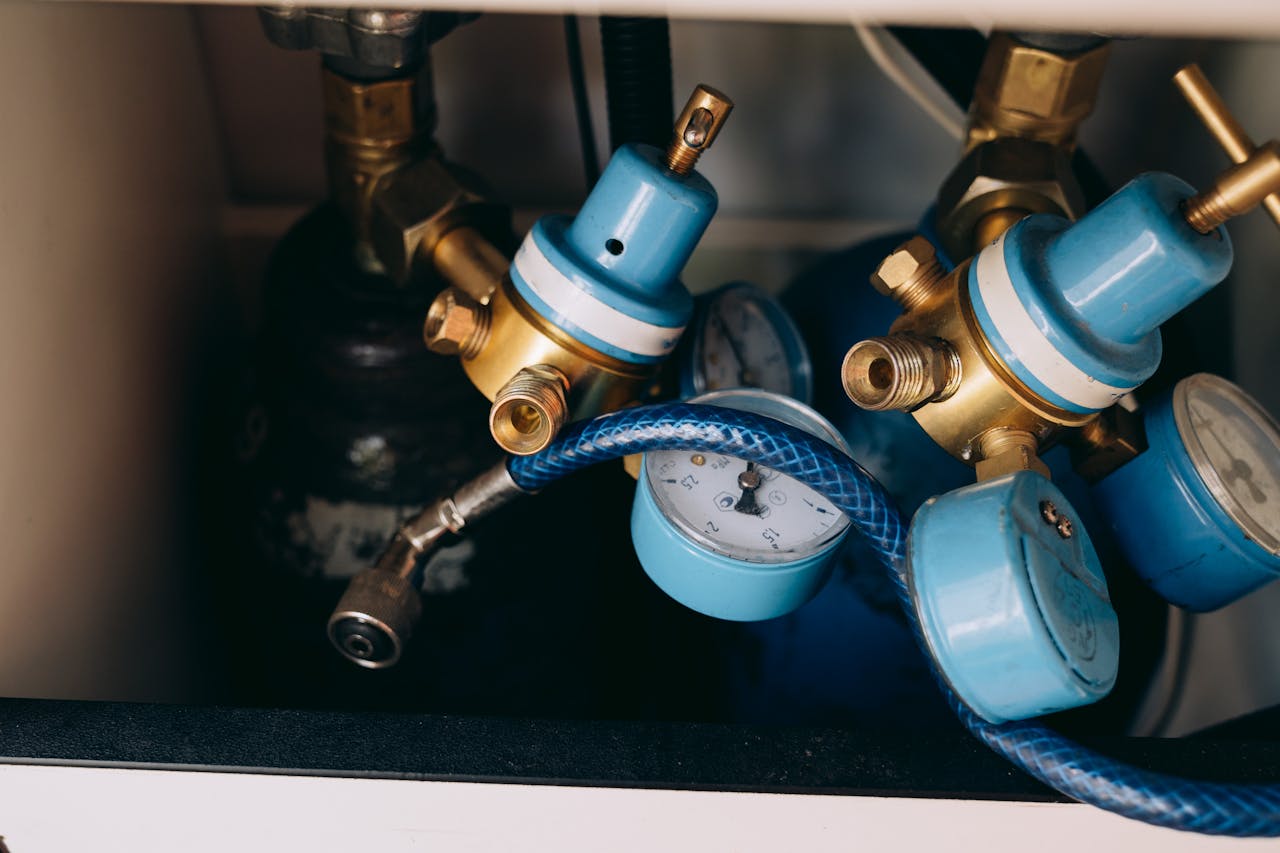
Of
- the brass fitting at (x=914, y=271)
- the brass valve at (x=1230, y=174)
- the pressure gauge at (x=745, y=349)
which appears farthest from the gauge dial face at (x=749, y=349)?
the brass valve at (x=1230, y=174)

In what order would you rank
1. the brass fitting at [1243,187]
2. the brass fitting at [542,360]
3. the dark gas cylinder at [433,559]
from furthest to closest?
the dark gas cylinder at [433,559]
the brass fitting at [542,360]
the brass fitting at [1243,187]

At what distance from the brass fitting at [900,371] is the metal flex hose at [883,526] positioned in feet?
0.09

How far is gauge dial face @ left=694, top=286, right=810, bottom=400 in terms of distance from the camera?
0.51m

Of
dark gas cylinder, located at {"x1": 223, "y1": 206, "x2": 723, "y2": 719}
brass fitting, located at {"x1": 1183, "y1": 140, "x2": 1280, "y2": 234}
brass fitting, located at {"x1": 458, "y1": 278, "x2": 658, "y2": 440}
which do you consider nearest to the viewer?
brass fitting, located at {"x1": 1183, "y1": 140, "x2": 1280, "y2": 234}

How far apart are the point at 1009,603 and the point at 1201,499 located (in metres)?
0.13

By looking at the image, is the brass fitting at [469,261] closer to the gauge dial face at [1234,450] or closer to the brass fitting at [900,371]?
the brass fitting at [900,371]

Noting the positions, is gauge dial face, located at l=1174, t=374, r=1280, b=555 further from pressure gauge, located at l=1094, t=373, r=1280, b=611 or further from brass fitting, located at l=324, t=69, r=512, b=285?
brass fitting, located at l=324, t=69, r=512, b=285

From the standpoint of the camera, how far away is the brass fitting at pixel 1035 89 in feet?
1.54

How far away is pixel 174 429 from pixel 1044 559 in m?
0.47

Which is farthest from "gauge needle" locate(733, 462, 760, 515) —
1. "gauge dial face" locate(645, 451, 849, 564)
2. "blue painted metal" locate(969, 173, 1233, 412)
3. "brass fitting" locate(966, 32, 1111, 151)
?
"brass fitting" locate(966, 32, 1111, 151)

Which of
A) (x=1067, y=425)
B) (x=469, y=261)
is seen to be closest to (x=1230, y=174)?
(x=1067, y=425)

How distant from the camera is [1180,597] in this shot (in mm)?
417

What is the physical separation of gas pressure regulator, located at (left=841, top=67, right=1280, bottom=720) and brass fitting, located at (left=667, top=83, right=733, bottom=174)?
0.09 metres

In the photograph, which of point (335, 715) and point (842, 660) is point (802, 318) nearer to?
point (842, 660)
